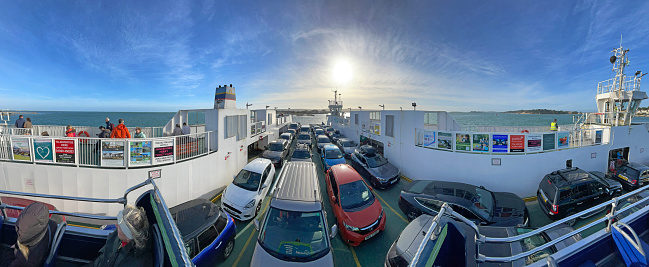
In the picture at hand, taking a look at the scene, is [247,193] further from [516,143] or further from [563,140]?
[563,140]

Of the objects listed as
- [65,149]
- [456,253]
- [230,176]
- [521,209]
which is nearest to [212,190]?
[230,176]

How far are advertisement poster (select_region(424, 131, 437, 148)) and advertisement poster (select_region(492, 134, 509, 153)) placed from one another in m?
2.27

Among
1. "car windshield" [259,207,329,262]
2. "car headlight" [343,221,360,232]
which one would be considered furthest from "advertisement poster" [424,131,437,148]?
"car windshield" [259,207,329,262]

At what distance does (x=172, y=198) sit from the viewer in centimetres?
743

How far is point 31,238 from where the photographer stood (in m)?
2.43

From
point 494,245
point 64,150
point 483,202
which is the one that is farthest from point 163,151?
point 483,202

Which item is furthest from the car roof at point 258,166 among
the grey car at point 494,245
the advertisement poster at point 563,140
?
the advertisement poster at point 563,140

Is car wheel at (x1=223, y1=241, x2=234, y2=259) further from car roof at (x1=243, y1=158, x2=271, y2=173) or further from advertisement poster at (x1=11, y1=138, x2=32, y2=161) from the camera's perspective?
advertisement poster at (x1=11, y1=138, x2=32, y2=161)

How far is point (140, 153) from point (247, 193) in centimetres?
388

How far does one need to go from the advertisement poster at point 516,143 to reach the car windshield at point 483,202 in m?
3.61

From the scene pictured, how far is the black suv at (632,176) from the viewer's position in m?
8.76

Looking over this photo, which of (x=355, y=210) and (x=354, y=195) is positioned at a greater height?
(x=354, y=195)

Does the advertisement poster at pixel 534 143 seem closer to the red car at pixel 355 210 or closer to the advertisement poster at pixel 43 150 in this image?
the red car at pixel 355 210

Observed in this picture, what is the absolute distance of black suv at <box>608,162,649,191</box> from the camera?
8.76m
